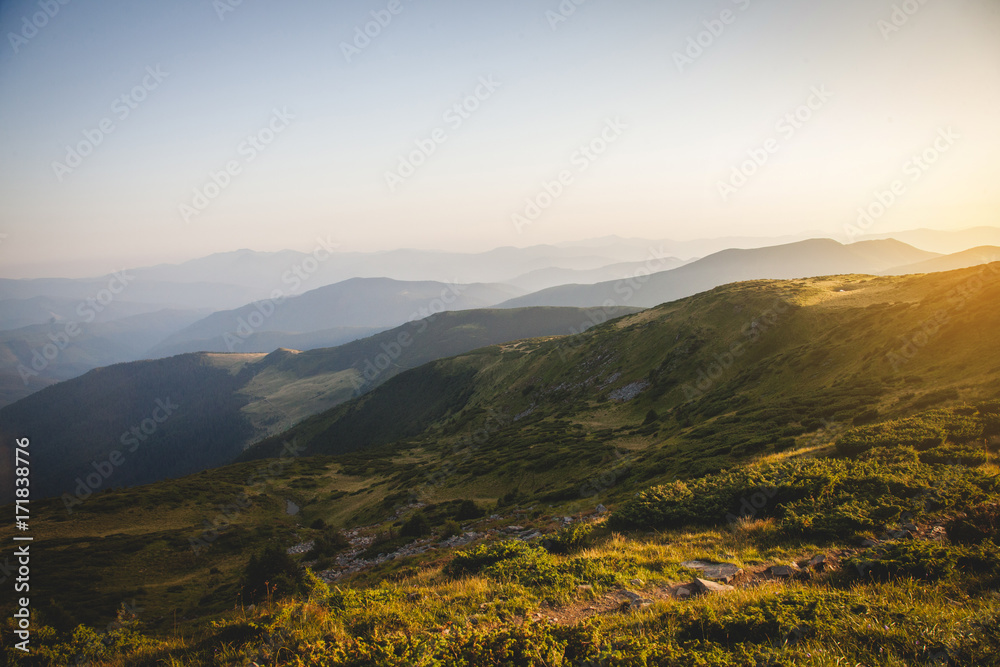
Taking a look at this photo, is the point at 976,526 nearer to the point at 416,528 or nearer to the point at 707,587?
the point at 707,587

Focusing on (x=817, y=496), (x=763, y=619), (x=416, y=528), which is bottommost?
(x=416, y=528)

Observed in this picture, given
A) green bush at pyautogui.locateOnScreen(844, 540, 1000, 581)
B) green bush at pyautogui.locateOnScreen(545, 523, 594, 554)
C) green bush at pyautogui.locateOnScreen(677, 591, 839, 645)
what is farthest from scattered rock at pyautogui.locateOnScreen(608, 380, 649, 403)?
green bush at pyautogui.locateOnScreen(677, 591, 839, 645)

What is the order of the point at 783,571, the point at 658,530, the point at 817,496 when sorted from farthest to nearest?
1. the point at 658,530
2. the point at 817,496
3. the point at 783,571

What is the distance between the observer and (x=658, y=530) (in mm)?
15414

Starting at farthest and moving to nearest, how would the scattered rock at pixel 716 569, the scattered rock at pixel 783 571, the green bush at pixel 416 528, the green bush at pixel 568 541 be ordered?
1. the green bush at pixel 416 528
2. the green bush at pixel 568 541
3. the scattered rock at pixel 716 569
4. the scattered rock at pixel 783 571

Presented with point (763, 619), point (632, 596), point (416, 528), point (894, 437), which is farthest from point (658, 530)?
point (416, 528)

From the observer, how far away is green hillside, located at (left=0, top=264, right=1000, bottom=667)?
7117 millimetres

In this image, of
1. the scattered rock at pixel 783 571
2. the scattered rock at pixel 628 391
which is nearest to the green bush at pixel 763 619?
the scattered rock at pixel 783 571

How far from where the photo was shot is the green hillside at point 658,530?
280 inches

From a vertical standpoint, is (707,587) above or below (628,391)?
above

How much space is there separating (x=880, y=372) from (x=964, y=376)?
27.4ft

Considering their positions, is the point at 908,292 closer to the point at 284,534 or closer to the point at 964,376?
the point at 964,376

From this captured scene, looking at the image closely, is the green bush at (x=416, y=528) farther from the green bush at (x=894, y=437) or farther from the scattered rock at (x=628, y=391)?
the scattered rock at (x=628, y=391)

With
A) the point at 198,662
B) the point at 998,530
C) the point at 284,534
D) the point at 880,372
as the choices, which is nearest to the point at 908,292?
the point at 880,372
